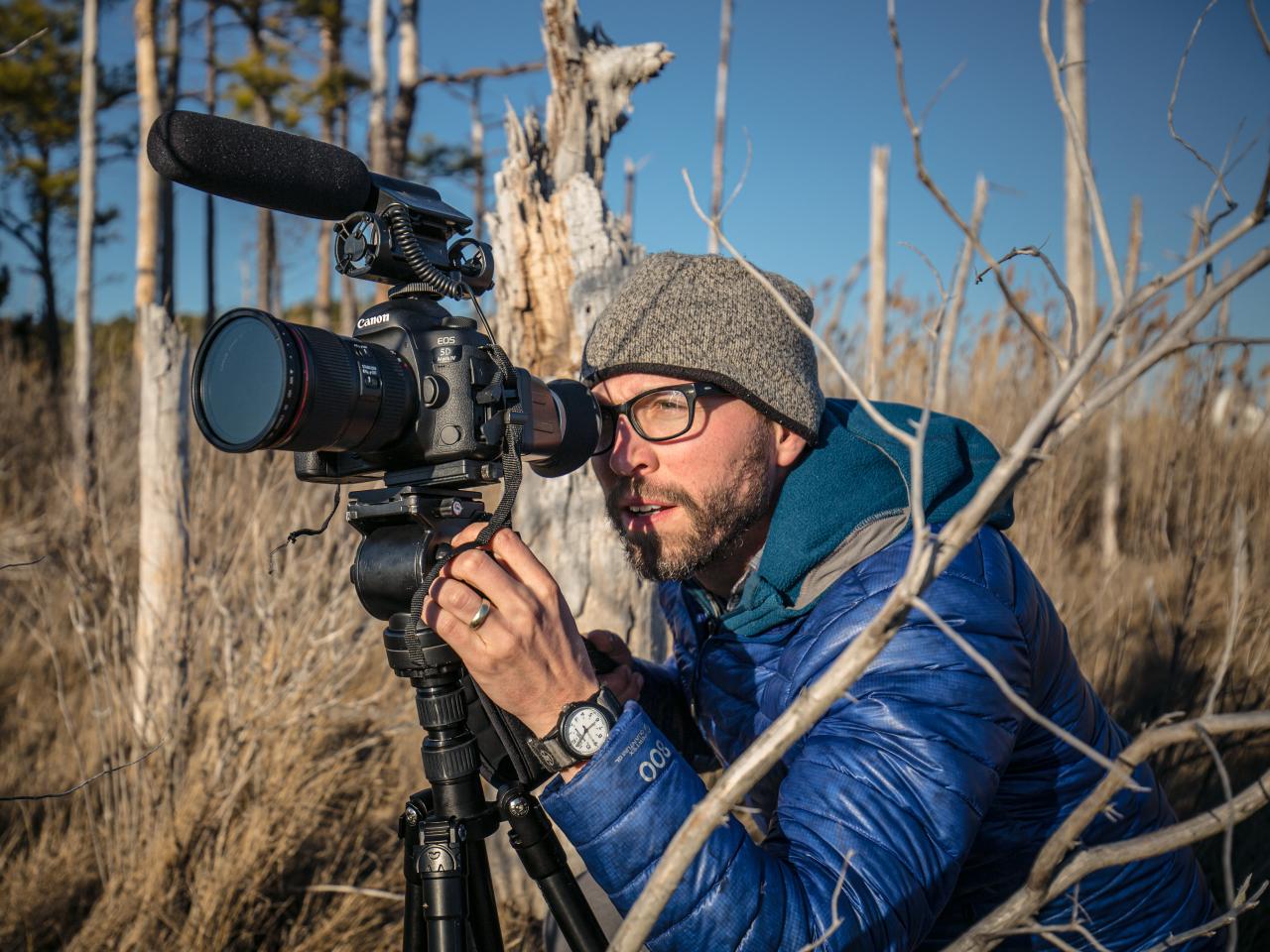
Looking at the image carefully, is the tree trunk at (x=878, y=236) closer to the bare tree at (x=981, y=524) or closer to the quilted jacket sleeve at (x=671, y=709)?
the quilted jacket sleeve at (x=671, y=709)

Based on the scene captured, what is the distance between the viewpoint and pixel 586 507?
256 centimetres

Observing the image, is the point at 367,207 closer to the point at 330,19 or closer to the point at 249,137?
the point at 249,137

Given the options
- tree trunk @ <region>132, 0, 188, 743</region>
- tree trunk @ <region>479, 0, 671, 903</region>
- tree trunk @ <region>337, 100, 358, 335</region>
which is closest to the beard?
tree trunk @ <region>479, 0, 671, 903</region>

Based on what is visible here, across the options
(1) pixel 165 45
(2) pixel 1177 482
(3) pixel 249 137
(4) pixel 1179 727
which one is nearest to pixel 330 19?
(1) pixel 165 45

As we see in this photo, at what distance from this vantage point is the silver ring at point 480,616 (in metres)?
1.03

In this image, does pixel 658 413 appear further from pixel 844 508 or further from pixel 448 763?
pixel 448 763

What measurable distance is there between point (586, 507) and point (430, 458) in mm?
1387

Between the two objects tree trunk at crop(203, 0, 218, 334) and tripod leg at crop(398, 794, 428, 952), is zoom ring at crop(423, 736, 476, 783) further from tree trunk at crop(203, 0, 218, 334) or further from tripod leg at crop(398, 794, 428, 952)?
tree trunk at crop(203, 0, 218, 334)

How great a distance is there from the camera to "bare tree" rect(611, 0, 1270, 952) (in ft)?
2.20

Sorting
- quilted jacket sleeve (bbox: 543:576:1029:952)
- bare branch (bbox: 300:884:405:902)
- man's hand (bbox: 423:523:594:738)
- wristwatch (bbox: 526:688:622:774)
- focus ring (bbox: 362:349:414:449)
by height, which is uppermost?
focus ring (bbox: 362:349:414:449)

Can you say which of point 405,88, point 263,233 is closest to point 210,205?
point 263,233

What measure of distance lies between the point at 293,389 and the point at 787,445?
100cm

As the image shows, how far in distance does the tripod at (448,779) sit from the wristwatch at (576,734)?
0.39 ft

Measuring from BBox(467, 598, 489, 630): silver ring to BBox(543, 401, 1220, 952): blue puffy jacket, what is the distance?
203 millimetres
